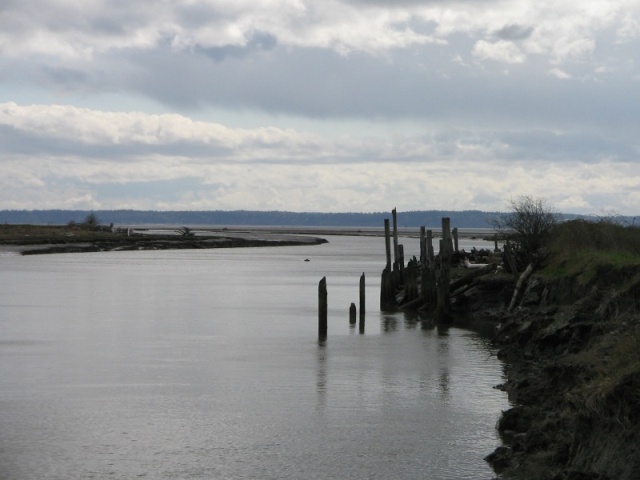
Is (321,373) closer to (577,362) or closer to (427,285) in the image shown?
(577,362)

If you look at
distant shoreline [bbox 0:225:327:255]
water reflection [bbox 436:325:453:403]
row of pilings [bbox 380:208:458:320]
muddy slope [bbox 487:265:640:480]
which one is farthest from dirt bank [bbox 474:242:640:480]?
distant shoreline [bbox 0:225:327:255]

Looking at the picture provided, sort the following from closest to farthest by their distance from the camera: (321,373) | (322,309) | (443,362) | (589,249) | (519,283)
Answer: (321,373) → (443,362) → (589,249) → (322,309) → (519,283)

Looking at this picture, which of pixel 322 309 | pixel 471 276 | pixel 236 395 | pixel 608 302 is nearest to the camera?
pixel 236 395

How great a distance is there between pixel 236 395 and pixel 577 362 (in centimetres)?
678

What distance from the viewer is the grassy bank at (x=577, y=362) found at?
11.8 m


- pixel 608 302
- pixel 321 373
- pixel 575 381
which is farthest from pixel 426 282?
pixel 575 381

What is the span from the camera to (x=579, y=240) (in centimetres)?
3023

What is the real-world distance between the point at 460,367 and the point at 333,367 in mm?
3088

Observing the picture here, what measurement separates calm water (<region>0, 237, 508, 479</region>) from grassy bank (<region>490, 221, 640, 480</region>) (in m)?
0.76

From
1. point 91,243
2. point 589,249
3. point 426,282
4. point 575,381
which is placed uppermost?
point 589,249

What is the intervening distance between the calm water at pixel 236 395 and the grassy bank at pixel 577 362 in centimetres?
76

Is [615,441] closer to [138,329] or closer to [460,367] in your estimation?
[460,367]

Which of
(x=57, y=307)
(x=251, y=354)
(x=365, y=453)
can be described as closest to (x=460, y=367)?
(x=251, y=354)

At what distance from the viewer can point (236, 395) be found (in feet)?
64.4
